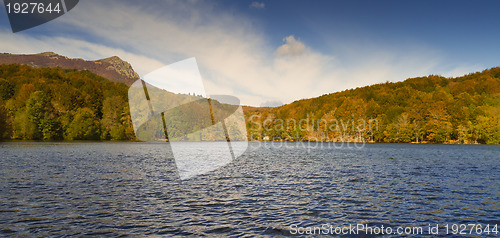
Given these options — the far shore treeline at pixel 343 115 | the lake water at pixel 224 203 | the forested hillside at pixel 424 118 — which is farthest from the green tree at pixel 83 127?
the forested hillside at pixel 424 118

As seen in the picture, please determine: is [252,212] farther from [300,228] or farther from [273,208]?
[300,228]

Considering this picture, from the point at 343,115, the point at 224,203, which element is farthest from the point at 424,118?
the point at 224,203

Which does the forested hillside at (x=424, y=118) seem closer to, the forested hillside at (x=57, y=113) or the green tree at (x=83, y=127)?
the forested hillside at (x=57, y=113)

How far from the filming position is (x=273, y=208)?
61.2 ft

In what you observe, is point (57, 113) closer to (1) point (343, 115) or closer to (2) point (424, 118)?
(1) point (343, 115)

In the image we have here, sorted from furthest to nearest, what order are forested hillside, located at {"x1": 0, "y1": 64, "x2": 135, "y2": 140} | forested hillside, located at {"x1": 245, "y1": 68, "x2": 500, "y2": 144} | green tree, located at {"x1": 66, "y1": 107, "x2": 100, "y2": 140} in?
green tree, located at {"x1": 66, "y1": 107, "x2": 100, "y2": 140}, forested hillside, located at {"x1": 245, "y1": 68, "x2": 500, "y2": 144}, forested hillside, located at {"x1": 0, "y1": 64, "x2": 135, "y2": 140}

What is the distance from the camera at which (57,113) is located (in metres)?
139

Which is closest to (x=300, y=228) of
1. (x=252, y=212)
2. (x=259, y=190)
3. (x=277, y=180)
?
(x=252, y=212)

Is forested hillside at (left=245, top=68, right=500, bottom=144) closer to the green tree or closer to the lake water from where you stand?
the lake water

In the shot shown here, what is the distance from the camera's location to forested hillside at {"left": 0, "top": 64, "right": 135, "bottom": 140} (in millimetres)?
122469

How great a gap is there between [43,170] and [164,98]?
544 ft

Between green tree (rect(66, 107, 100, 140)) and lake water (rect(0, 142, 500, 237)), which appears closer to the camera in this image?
lake water (rect(0, 142, 500, 237))

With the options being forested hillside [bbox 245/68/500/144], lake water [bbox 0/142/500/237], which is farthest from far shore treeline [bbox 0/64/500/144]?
lake water [bbox 0/142/500/237]

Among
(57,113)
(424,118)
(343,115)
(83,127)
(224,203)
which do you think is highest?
(57,113)
